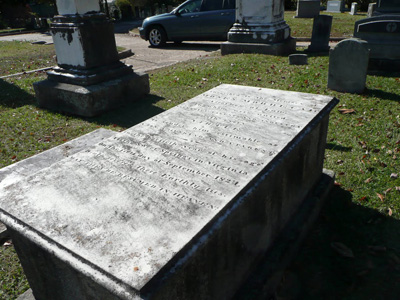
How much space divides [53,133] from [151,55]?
7.42 metres

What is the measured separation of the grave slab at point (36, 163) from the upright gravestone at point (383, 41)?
21.5ft

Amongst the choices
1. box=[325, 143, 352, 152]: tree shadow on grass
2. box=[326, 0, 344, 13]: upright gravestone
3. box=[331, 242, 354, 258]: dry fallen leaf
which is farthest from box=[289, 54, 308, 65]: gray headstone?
box=[326, 0, 344, 13]: upright gravestone

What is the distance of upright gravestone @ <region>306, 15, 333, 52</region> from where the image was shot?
32.7ft

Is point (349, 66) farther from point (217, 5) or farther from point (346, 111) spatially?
point (217, 5)

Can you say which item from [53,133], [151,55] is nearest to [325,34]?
[151,55]

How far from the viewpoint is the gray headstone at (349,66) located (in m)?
6.20

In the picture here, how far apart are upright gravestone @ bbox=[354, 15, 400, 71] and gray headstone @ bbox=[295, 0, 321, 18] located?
11.1m

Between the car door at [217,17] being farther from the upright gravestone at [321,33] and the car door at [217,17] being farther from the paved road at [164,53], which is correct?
the upright gravestone at [321,33]

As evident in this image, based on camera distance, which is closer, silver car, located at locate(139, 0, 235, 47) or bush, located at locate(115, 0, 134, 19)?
silver car, located at locate(139, 0, 235, 47)

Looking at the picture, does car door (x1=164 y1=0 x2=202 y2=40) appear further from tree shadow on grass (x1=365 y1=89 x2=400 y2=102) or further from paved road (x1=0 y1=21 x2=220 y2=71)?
tree shadow on grass (x1=365 y1=89 x2=400 y2=102)

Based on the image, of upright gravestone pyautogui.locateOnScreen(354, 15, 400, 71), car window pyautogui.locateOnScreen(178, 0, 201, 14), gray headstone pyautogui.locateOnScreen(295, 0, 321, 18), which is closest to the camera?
upright gravestone pyautogui.locateOnScreen(354, 15, 400, 71)

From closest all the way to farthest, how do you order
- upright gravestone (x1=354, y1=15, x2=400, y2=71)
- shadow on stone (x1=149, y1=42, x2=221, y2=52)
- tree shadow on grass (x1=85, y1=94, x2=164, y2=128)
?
tree shadow on grass (x1=85, y1=94, x2=164, y2=128) < upright gravestone (x1=354, y1=15, x2=400, y2=71) < shadow on stone (x1=149, y1=42, x2=221, y2=52)

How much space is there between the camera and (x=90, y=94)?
580 cm

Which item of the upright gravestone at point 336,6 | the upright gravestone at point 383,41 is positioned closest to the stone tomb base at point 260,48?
the upright gravestone at point 383,41
